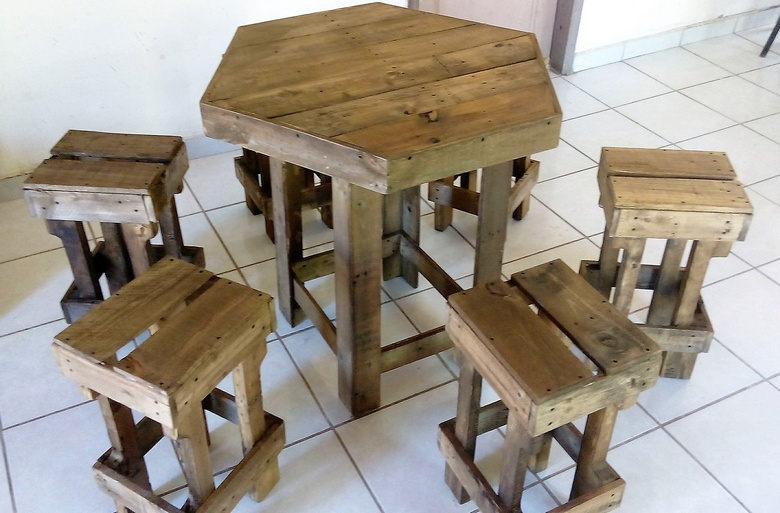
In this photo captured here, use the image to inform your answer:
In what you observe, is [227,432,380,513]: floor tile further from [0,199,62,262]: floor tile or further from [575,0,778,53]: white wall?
[575,0,778,53]: white wall

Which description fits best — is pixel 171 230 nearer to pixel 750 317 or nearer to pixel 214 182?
pixel 214 182

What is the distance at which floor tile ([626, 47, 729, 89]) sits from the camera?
384cm

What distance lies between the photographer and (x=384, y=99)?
5.59 feet

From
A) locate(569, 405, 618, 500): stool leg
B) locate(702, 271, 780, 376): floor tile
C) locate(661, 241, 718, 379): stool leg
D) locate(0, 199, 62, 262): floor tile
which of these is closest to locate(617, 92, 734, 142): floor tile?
locate(702, 271, 780, 376): floor tile

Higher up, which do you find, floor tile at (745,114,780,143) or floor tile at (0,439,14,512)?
floor tile at (745,114,780,143)

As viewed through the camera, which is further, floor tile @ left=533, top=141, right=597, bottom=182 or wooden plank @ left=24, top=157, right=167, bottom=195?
floor tile @ left=533, top=141, right=597, bottom=182

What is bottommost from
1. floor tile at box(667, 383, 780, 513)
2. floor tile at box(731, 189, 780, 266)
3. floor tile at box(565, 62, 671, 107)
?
floor tile at box(667, 383, 780, 513)

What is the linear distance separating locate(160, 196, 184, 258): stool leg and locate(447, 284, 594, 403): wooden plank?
0.94 meters

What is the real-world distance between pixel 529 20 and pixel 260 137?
2508mm

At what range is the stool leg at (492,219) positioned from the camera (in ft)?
6.20

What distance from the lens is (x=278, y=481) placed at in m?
1.85

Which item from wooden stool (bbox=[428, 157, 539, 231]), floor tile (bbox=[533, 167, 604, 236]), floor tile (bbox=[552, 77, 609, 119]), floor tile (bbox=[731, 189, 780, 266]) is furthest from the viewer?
floor tile (bbox=[552, 77, 609, 119])

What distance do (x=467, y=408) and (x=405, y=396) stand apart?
457 mm

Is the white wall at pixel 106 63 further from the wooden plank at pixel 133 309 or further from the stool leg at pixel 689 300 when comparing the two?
the stool leg at pixel 689 300
